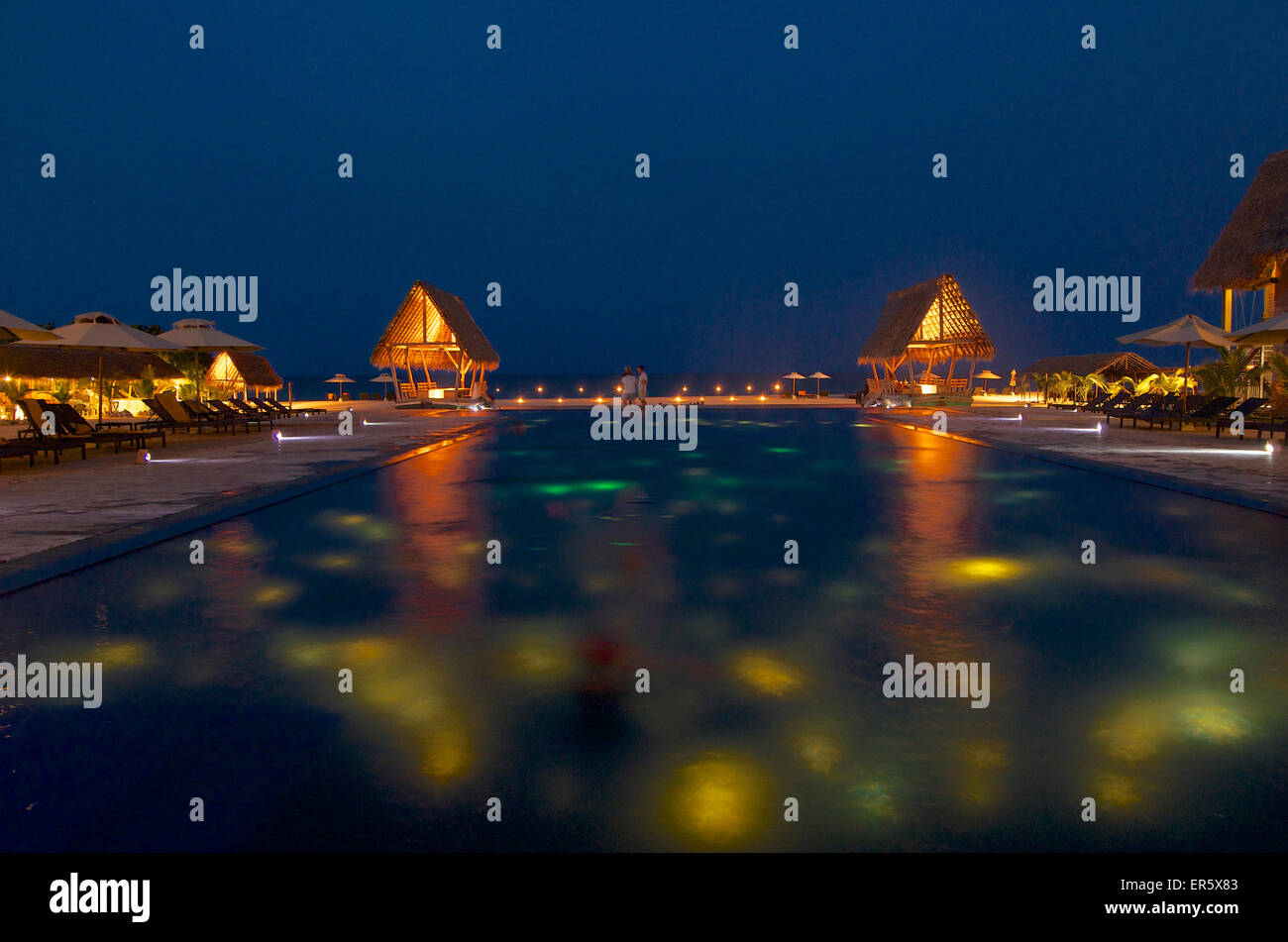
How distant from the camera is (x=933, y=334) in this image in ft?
130

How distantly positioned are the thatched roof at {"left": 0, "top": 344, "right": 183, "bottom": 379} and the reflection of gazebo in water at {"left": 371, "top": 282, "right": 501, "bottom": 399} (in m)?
8.62

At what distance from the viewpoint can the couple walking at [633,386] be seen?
33275 millimetres

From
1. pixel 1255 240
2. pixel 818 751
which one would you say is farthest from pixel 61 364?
pixel 1255 240

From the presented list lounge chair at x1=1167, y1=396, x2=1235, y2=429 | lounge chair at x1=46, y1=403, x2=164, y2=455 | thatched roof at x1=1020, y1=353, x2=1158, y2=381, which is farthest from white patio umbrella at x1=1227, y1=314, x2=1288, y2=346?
thatched roof at x1=1020, y1=353, x2=1158, y2=381

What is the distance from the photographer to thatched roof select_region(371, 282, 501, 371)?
35.0m

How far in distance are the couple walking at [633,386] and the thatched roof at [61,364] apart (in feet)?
59.8

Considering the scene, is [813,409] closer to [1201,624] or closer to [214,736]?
[1201,624]

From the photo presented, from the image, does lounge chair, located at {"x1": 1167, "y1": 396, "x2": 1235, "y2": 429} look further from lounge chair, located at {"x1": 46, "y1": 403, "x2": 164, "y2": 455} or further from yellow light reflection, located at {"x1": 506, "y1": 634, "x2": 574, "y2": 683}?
lounge chair, located at {"x1": 46, "y1": 403, "x2": 164, "y2": 455}

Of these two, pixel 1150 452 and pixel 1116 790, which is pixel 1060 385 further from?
pixel 1116 790

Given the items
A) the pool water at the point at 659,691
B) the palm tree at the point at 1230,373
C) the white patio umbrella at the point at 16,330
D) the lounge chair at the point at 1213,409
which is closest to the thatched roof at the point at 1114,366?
the palm tree at the point at 1230,373

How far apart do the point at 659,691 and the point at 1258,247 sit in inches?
1036

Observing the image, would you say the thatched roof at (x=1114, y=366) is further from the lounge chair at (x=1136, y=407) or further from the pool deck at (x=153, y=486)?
the pool deck at (x=153, y=486)

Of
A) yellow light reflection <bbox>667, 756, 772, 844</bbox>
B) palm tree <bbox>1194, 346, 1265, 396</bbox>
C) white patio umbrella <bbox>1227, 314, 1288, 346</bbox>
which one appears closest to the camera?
yellow light reflection <bbox>667, 756, 772, 844</bbox>

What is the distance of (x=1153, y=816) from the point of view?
2.74 meters
